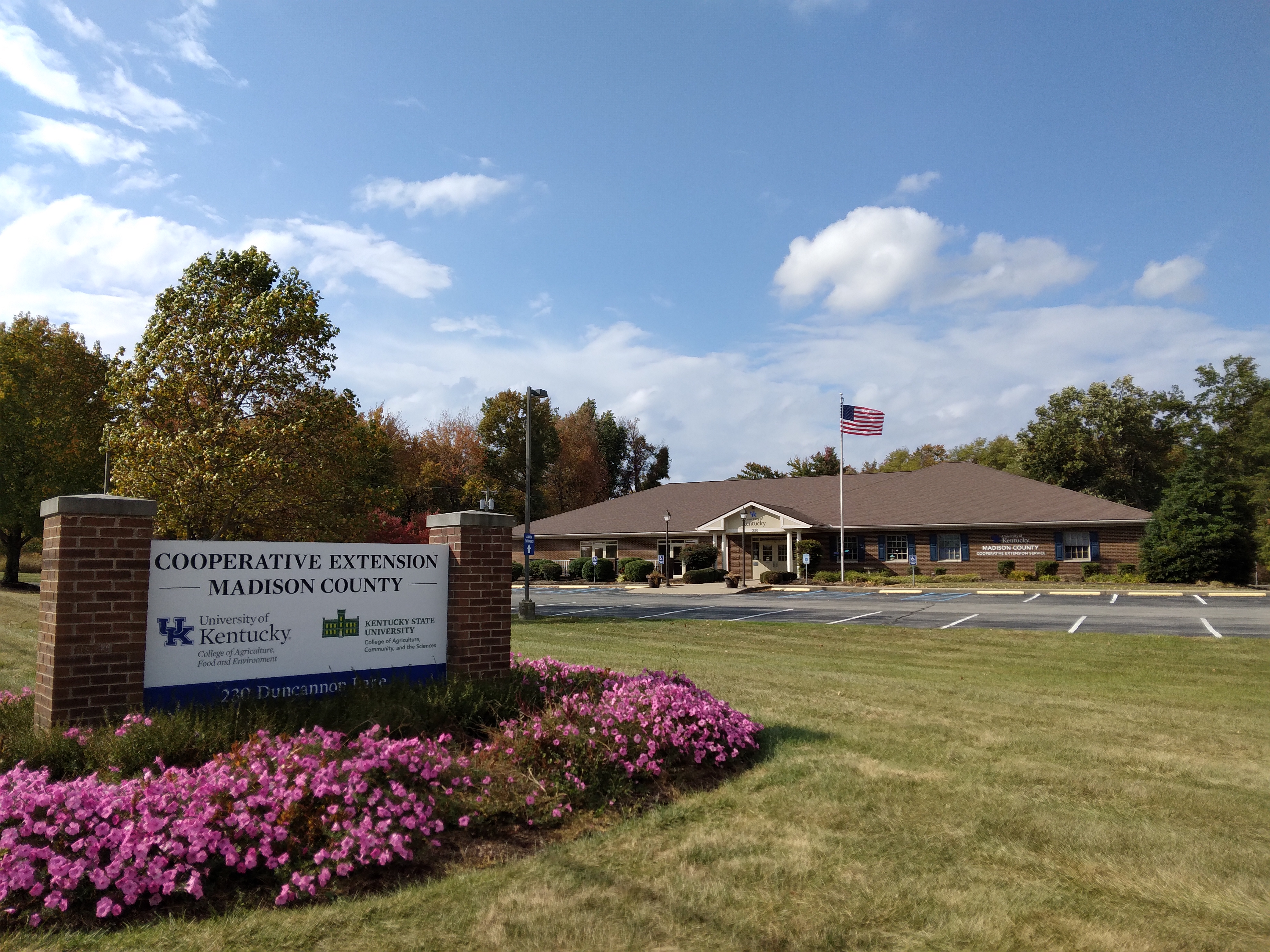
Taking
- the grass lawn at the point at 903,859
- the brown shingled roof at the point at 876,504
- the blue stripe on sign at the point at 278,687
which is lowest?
the grass lawn at the point at 903,859

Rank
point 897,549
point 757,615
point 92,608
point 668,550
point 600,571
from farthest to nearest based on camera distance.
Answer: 1. point 600,571
2. point 668,550
3. point 897,549
4. point 757,615
5. point 92,608

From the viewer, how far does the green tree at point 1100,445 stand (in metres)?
52.9

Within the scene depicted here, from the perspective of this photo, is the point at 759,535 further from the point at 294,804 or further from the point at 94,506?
the point at 294,804

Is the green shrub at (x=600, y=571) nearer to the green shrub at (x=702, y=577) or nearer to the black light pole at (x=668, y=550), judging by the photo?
the black light pole at (x=668, y=550)

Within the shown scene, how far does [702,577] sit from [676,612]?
708 inches

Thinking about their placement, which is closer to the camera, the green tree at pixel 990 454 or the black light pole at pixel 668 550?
the black light pole at pixel 668 550

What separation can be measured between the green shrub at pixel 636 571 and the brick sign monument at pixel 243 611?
38.7 m

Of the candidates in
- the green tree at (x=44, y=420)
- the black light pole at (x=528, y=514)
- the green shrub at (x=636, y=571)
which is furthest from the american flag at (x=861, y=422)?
the green tree at (x=44, y=420)

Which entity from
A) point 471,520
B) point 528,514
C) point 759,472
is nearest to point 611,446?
point 759,472

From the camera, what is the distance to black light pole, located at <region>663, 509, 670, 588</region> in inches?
1726

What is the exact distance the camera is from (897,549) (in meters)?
43.9

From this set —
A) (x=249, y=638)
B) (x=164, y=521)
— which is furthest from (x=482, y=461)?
(x=249, y=638)

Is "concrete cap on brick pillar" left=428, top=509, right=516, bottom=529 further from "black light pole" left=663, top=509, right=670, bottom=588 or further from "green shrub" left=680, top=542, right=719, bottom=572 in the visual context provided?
"green shrub" left=680, top=542, right=719, bottom=572

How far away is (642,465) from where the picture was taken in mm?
87000
